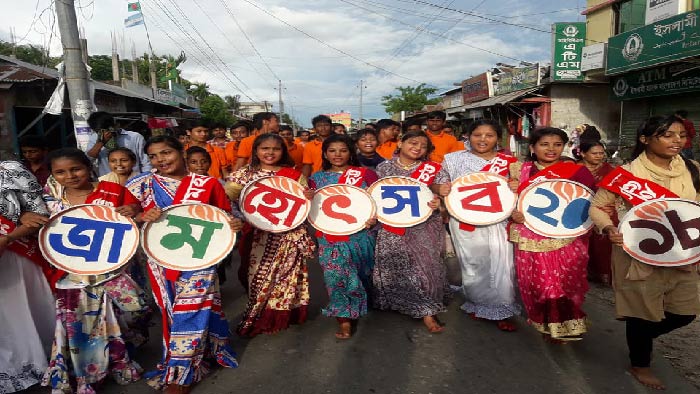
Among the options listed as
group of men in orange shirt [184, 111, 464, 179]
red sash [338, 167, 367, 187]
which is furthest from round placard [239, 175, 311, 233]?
group of men in orange shirt [184, 111, 464, 179]

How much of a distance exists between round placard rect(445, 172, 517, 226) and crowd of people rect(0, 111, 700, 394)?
0.11 metres

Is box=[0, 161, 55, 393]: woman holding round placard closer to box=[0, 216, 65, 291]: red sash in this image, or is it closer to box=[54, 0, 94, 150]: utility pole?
box=[0, 216, 65, 291]: red sash

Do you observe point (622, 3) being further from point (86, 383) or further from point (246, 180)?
point (86, 383)

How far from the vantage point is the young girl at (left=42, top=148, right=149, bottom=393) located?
2.59 m

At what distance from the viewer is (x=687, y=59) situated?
10.9 m

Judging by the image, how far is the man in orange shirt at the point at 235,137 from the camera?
658 cm

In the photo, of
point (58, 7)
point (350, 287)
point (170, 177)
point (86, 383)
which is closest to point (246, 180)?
point (170, 177)

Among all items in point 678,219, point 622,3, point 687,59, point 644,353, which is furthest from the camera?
point 622,3

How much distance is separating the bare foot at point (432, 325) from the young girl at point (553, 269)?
68 cm

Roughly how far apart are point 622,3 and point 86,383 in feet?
54.6

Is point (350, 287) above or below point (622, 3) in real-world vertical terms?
below

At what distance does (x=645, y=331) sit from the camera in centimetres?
270

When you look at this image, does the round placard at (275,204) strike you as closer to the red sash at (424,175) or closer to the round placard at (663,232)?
the red sash at (424,175)

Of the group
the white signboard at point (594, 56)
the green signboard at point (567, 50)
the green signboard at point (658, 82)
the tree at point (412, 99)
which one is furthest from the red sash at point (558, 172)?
the tree at point (412, 99)
